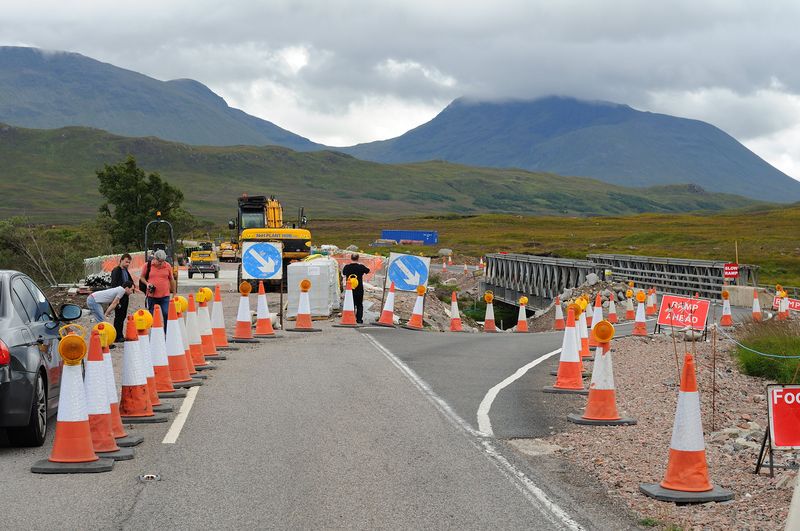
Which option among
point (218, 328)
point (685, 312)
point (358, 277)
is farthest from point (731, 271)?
point (218, 328)

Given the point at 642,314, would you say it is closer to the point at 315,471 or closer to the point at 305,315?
the point at 305,315

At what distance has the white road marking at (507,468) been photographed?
6859 millimetres

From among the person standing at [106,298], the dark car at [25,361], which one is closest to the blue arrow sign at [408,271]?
the person standing at [106,298]

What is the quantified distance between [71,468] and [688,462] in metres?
4.79

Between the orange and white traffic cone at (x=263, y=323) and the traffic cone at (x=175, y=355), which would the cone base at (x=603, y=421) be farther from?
the orange and white traffic cone at (x=263, y=323)

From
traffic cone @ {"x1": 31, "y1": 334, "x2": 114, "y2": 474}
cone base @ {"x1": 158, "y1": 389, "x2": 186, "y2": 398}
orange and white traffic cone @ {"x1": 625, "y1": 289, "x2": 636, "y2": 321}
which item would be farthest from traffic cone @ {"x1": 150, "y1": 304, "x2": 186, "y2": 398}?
orange and white traffic cone @ {"x1": 625, "y1": 289, "x2": 636, "y2": 321}

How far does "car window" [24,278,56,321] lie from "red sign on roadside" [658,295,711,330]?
33.2 feet

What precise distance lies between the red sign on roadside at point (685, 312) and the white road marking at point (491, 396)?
2.14 metres

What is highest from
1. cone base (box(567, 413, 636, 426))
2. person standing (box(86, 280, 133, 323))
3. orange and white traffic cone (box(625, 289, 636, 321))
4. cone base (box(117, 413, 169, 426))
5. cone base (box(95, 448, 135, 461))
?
person standing (box(86, 280, 133, 323))

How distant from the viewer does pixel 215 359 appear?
16250 millimetres

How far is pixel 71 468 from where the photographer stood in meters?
8.12

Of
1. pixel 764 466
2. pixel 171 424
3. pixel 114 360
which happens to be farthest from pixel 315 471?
pixel 114 360

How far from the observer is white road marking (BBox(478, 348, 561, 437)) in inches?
404

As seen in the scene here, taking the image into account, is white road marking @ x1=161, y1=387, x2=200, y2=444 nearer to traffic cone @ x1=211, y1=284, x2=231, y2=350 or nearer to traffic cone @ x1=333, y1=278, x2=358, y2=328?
traffic cone @ x1=211, y1=284, x2=231, y2=350
